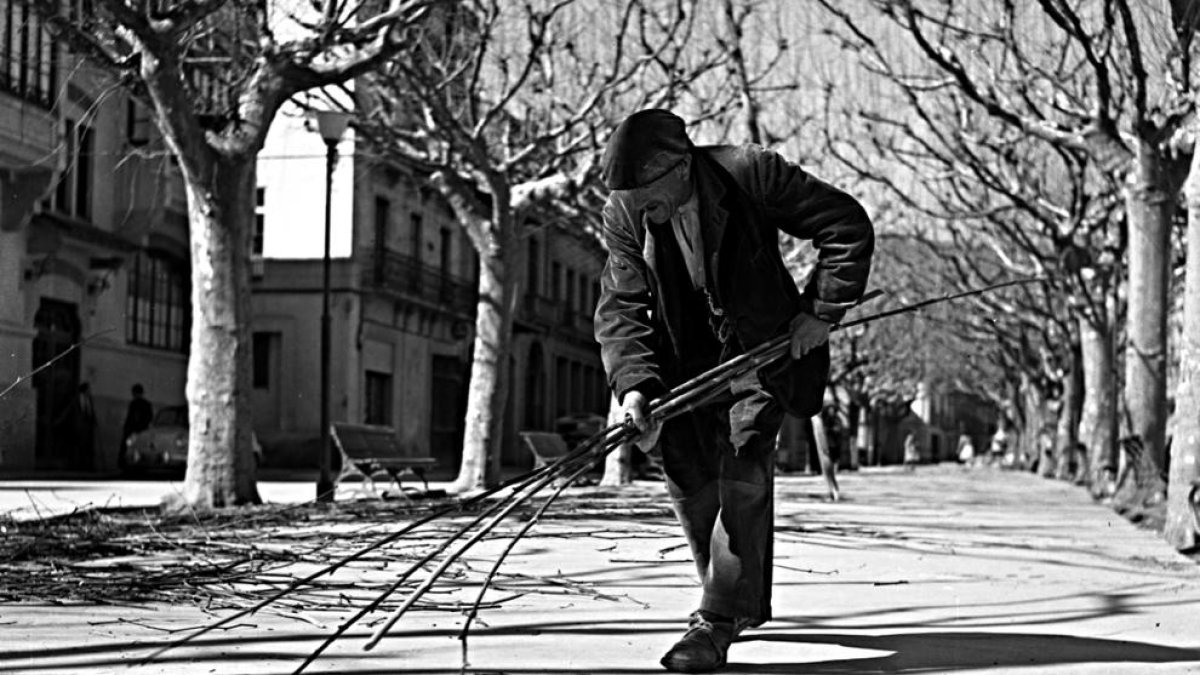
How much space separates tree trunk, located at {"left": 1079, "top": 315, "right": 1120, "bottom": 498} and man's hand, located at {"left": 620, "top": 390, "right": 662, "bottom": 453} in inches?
864

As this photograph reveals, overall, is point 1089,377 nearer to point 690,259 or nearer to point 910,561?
point 910,561

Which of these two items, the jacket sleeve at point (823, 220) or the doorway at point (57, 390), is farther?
the doorway at point (57, 390)

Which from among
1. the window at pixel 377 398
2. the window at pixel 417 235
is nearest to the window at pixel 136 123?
the window at pixel 377 398

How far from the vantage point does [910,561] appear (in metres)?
10.2

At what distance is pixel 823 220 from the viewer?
522cm

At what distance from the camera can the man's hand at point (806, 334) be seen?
514 cm

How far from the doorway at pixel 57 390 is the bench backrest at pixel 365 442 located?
483 inches

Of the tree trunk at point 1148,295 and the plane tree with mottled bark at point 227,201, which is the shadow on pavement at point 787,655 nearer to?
the plane tree with mottled bark at point 227,201

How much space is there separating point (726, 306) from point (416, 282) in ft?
130

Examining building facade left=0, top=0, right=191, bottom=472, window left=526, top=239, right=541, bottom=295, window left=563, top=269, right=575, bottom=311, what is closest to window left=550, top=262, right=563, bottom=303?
window left=563, top=269, right=575, bottom=311

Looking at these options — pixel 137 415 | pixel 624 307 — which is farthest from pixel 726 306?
pixel 137 415

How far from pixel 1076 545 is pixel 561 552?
4.62 meters

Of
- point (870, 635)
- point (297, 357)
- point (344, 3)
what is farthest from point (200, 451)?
point (297, 357)

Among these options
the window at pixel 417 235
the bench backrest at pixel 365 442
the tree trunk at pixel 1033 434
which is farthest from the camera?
the tree trunk at pixel 1033 434
